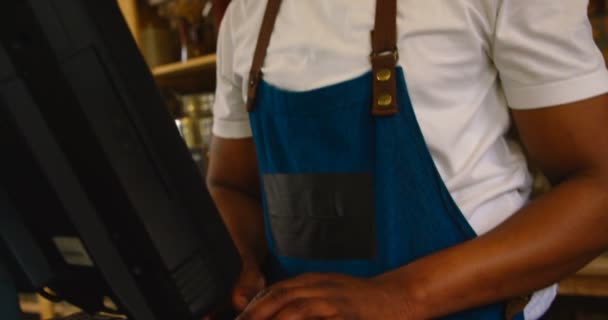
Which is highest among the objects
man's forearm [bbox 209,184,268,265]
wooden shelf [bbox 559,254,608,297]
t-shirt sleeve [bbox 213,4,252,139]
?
t-shirt sleeve [bbox 213,4,252,139]

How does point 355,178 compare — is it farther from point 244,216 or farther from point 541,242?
point 244,216

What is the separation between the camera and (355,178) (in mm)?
590

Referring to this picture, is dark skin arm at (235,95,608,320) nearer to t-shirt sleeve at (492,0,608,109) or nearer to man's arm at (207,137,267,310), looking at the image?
t-shirt sleeve at (492,0,608,109)

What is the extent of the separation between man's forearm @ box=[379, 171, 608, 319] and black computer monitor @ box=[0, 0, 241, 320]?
0.22m

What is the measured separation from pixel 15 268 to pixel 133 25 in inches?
54.9

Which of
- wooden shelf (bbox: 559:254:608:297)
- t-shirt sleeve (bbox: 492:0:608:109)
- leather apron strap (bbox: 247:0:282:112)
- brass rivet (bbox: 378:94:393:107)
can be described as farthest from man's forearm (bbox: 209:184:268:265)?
wooden shelf (bbox: 559:254:608:297)

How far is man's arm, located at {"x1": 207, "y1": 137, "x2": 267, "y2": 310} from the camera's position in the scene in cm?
83

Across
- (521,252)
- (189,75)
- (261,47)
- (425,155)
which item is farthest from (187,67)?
(521,252)

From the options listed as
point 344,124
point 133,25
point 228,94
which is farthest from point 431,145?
point 133,25

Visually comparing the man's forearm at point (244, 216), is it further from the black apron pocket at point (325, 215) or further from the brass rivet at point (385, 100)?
the brass rivet at point (385, 100)

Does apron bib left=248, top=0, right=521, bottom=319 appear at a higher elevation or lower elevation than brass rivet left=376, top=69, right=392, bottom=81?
lower

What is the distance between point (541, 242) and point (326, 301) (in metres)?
0.23

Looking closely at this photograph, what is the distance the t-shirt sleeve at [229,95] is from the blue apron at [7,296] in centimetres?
44

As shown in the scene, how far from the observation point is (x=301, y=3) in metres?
0.66
